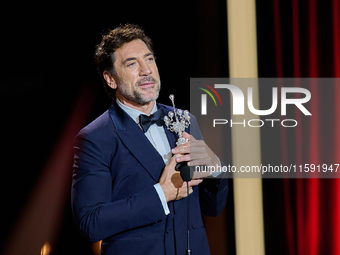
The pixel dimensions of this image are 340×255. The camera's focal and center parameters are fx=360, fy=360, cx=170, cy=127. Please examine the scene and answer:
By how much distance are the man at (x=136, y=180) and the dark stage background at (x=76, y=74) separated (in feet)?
3.80

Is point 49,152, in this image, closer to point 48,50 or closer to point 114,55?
point 48,50

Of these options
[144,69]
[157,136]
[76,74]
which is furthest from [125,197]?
[76,74]

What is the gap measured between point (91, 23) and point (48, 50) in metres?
0.39

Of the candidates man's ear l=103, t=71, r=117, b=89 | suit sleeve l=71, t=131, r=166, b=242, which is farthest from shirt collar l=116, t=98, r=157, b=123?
suit sleeve l=71, t=131, r=166, b=242

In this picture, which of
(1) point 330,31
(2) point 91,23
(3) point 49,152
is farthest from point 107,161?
(1) point 330,31

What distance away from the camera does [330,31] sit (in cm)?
244

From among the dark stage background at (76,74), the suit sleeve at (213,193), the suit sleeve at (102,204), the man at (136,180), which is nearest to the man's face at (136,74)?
the man at (136,180)

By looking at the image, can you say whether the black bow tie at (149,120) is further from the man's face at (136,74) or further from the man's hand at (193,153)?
the man's hand at (193,153)

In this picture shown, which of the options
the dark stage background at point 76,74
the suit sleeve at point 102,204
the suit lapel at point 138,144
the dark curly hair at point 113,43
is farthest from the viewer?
the dark stage background at point 76,74

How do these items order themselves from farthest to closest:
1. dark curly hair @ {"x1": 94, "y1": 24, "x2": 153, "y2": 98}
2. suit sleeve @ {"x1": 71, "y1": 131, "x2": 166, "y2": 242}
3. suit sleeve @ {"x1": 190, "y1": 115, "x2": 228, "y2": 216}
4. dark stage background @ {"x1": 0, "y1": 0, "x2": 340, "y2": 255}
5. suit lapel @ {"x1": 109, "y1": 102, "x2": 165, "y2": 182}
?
1. dark stage background @ {"x1": 0, "y1": 0, "x2": 340, "y2": 255}
2. dark curly hair @ {"x1": 94, "y1": 24, "x2": 153, "y2": 98}
3. suit sleeve @ {"x1": 190, "y1": 115, "x2": 228, "y2": 216}
4. suit lapel @ {"x1": 109, "y1": 102, "x2": 165, "y2": 182}
5. suit sleeve @ {"x1": 71, "y1": 131, "x2": 166, "y2": 242}

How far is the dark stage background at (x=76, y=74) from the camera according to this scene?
2.58m

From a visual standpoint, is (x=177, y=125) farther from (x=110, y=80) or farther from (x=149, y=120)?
(x=110, y=80)

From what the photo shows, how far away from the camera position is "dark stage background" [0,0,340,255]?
258 cm

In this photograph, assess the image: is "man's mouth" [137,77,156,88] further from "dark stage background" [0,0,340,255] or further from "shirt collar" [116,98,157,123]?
"dark stage background" [0,0,340,255]
